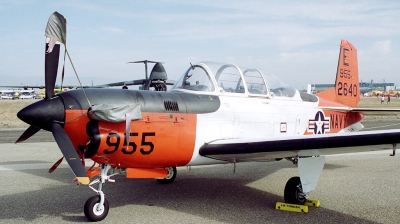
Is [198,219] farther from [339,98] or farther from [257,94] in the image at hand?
[339,98]

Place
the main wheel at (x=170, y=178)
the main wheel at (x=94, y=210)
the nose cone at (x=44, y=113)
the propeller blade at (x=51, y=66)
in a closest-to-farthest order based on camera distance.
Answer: the nose cone at (x=44, y=113), the propeller blade at (x=51, y=66), the main wheel at (x=94, y=210), the main wheel at (x=170, y=178)

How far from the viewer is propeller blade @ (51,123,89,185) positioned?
186 inches

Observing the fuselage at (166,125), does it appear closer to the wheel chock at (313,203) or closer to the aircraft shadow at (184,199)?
the aircraft shadow at (184,199)

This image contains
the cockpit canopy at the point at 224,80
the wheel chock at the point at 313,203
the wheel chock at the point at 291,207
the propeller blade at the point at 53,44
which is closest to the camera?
the propeller blade at the point at 53,44

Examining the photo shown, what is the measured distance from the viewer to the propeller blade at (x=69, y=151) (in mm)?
4727

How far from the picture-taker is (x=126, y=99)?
5.23 meters

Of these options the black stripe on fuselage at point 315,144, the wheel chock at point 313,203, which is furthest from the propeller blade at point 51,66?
the wheel chock at point 313,203

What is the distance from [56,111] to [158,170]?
1.80m

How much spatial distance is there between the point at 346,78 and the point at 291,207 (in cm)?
558

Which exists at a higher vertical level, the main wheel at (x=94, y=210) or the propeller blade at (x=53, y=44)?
the propeller blade at (x=53, y=44)

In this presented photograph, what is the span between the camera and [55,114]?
15.7 feet

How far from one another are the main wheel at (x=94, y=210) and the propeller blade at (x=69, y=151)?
2.17ft

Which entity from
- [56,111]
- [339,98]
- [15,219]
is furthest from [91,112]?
[339,98]

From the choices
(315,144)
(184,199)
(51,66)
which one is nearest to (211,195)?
(184,199)
